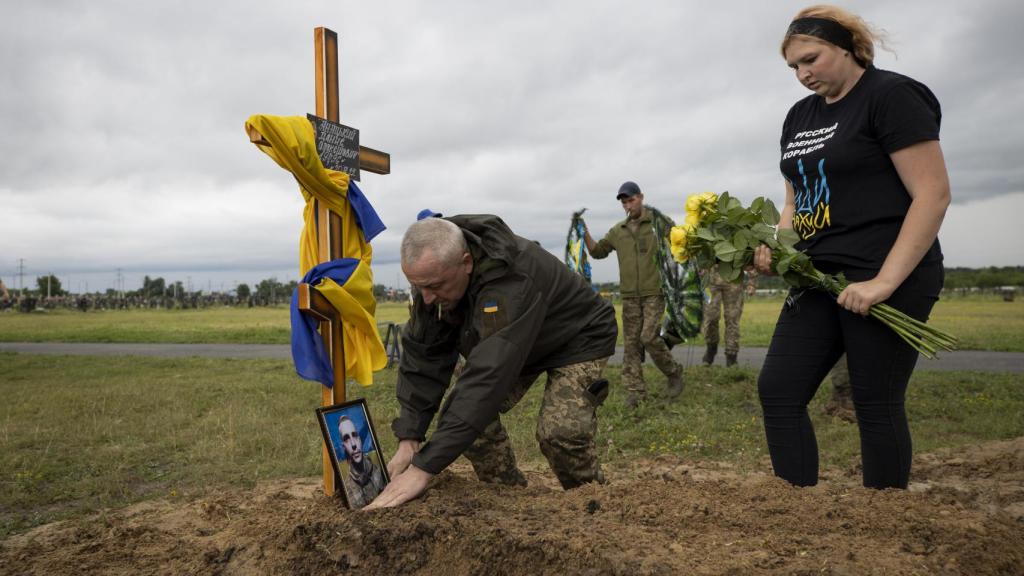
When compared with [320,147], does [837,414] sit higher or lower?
lower

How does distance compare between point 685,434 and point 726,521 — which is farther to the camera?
point 685,434

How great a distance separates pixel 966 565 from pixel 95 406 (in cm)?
890

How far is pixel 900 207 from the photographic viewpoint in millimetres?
2668

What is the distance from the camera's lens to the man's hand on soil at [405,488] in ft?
9.53

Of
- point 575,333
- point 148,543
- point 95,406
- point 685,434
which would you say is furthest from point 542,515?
point 95,406

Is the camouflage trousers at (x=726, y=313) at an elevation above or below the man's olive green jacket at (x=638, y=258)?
below

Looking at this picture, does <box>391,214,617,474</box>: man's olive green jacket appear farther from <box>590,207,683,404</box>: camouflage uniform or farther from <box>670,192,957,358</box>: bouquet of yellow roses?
<box>590,207,683,404</box>: camouflage uniform

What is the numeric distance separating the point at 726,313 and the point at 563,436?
321 inches

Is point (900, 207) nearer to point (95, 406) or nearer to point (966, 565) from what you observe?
point (966, 565)

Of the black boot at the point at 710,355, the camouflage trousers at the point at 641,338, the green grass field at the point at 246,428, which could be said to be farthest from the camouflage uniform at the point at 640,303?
the black boot at the point at 710,355

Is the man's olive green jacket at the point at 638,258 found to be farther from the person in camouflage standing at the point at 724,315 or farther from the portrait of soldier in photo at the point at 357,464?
the portrait of soldier in photo at the point at 357,464

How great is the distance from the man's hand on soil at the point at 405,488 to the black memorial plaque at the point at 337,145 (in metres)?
1.86

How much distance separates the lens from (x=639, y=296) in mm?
7992

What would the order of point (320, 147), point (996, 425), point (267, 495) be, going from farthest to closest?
point (996, 425)
point (267, 495)
point (320, 147)
